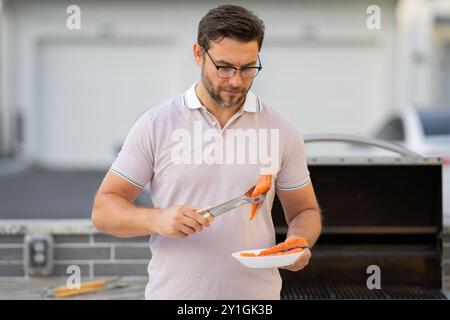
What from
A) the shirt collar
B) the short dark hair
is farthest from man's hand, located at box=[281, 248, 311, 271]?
the short dark hair

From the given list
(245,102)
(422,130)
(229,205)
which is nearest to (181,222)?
(229,205)

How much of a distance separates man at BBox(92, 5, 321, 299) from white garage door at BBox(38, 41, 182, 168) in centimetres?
758

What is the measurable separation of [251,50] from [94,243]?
135cm

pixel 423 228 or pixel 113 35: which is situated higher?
pixel 113 35

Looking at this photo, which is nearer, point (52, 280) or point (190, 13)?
point (52, 280)

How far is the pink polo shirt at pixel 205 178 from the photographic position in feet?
5.67

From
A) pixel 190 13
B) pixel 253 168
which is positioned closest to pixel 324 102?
pixel 190 13

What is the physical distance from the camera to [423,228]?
9.05 feet

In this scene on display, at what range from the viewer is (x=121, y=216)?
5.66 ft

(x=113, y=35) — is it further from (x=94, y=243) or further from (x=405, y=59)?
(x=94, y=243)
